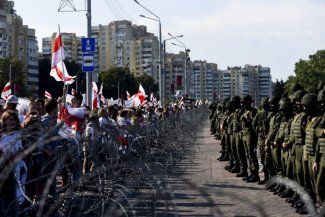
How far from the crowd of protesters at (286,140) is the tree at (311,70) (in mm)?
85943

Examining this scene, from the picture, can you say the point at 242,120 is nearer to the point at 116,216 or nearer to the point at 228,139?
the point at 228,139

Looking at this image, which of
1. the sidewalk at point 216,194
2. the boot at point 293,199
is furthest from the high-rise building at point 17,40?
the boot at point 293,199

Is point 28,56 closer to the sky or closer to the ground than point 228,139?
closer to the sky

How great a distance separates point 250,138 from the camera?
13859 millimetres

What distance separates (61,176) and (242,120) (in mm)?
9055

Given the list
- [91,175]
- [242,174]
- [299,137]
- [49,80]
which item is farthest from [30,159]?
[49,80]

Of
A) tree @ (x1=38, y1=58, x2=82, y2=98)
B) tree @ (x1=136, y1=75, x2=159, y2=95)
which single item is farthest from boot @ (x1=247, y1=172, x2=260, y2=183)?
tree @ (x1=136, y1=75, x2=159, y2=95)

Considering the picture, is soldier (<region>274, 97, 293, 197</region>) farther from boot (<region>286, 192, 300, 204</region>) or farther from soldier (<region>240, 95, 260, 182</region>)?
soldier (<region>240, 95, 260, 182</region>)

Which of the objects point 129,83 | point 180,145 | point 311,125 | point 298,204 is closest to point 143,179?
point 311,125

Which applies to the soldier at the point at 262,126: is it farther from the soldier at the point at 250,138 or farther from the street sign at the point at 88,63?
the street sign at the point at 88,63

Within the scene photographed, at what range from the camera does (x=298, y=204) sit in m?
10.1

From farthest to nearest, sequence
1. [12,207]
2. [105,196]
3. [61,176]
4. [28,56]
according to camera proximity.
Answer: [28,56], [61,176], [105,196], [12,207]

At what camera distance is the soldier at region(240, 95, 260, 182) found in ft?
45.3

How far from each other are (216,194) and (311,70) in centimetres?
10021
